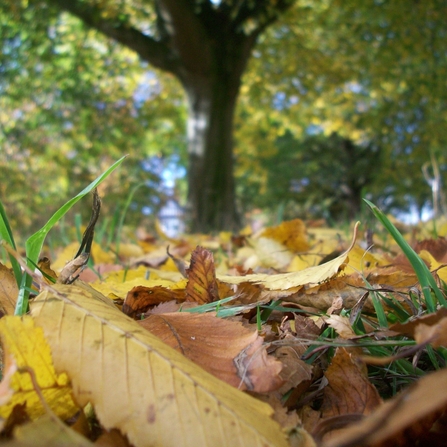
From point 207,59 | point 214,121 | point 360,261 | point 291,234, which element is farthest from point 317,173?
point 360,261

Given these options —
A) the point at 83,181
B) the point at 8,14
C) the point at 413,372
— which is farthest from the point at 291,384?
the point at 8,14

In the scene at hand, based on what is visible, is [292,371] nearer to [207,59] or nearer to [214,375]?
[214,375]

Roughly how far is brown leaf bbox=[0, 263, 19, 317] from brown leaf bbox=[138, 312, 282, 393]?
7.2 inches

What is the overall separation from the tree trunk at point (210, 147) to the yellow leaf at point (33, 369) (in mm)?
5389

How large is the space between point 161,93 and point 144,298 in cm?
939

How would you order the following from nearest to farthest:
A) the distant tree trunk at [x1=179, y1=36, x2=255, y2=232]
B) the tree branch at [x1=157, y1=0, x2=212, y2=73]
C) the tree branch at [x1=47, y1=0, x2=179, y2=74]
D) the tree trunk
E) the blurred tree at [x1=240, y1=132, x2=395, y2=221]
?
the tree branch at [x1=47, y1=0, x2=179, y2=74] → the tree branch at [x1=157, y1=0, x2=212, y2=73] → the tree trunk → the distant tree trunk at [x1=179, y1=36, x2=255, y2=232] → the blurred tree at [x1=240, y1=132, x2=395, y2=221]

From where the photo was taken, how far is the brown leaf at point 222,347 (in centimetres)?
47

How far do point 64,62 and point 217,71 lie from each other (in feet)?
8.26

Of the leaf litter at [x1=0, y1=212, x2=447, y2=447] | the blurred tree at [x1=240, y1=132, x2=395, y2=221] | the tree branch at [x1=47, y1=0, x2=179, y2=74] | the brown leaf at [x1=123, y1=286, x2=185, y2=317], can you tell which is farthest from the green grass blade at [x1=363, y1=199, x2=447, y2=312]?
the blurred tree at [x1=240, y1=132, x2=395, y2=221]

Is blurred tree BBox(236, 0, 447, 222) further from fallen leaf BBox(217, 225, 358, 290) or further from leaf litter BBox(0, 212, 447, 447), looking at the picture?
leaf litter BBox(0, 212, 447, 447)

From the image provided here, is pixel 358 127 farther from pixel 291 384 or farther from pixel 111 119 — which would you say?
pixel 291 384

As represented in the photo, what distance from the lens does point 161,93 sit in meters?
9.52

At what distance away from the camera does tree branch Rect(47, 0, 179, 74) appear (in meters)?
5.66

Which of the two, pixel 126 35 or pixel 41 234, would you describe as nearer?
pixel 41 234
